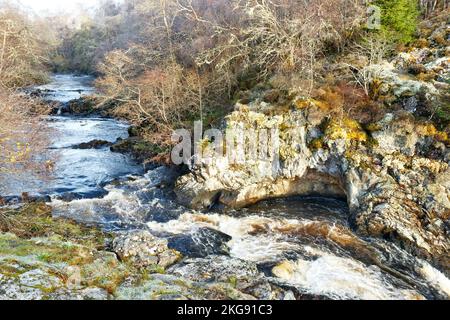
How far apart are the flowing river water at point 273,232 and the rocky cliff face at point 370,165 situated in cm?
87

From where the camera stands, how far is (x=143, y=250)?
561 inches

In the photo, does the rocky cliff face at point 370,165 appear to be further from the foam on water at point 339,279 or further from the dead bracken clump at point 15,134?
the dead bracken clump at point 15,134

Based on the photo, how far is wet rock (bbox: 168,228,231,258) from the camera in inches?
602

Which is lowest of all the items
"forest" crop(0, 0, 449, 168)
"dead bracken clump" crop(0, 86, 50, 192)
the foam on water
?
the foam on water

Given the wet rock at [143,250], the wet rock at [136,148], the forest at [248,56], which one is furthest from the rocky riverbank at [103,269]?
the wet rock at [136,148]

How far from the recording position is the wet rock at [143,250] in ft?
45.0

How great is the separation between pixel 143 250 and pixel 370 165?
11.8 m

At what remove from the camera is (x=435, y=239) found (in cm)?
1536

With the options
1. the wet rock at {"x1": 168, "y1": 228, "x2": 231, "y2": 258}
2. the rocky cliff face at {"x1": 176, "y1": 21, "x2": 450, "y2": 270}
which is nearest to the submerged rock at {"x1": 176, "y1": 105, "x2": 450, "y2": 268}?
the rocky cliff face at {"x1": 176, "y1": 21, "x2": 450, "y2": 270}

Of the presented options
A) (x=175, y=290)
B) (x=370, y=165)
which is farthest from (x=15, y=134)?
(x=370, y=165)

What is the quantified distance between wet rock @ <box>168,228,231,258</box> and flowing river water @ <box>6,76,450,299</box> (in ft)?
0.15

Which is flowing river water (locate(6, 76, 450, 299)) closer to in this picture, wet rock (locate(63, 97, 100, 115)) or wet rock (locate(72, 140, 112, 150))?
wet rock (locate(72, 140, 112, 150))
